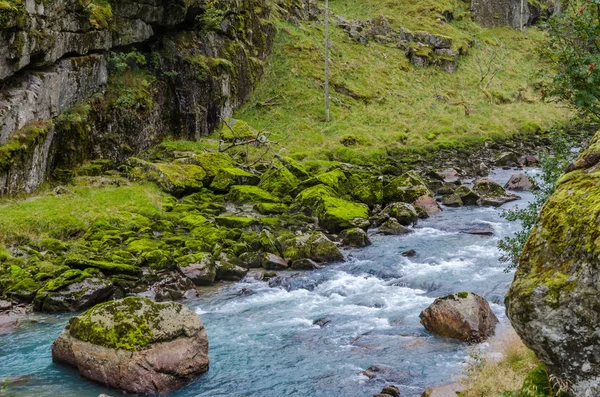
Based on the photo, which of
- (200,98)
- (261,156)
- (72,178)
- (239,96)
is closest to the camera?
(72,178)

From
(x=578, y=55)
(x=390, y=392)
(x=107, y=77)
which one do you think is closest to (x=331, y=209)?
(x=390, y=392)

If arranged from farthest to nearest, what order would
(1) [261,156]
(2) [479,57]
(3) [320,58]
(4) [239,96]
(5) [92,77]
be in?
(2) [479,57]
(3) [320,58]
(4) [239,96]
(1) [261,156]
(5) [92,77]

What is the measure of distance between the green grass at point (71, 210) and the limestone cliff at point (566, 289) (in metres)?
19.1

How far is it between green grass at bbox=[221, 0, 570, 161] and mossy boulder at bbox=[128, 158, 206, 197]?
415 inches

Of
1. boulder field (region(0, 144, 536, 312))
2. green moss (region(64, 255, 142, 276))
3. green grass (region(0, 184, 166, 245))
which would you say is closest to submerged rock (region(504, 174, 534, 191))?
boulder field (region(0, 144, 536, 312))

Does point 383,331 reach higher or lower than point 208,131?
lower

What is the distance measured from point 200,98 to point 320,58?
66.7 feet

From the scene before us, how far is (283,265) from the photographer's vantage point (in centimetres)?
2127

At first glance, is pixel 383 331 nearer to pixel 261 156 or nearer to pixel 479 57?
pixel 261 156

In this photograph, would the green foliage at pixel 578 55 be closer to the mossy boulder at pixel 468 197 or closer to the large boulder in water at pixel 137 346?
the large boulder in water at pixel 137 346

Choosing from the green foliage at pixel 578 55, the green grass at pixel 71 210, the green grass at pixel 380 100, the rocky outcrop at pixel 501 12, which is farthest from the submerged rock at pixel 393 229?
the rocky outcrop at pixel 501 12

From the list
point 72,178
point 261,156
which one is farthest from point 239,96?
point 72,178

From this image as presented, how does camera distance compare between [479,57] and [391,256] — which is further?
[479,57]

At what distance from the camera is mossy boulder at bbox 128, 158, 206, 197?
97.2 feet
